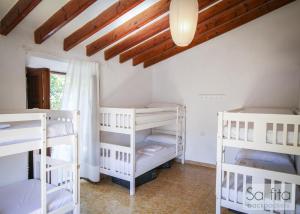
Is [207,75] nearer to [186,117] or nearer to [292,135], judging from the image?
[186,117]

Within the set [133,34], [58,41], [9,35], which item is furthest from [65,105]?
[133,34]

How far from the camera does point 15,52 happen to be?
235 centimetres

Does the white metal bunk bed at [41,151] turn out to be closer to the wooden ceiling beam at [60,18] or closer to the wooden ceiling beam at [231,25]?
the wooden ceiling beam at [60,18]

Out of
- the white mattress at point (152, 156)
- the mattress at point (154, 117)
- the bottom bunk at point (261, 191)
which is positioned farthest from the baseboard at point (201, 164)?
the bottom bunk at point (261, 191)

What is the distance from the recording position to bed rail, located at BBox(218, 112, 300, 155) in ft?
5.99

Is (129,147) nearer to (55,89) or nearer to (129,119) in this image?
(129,119)

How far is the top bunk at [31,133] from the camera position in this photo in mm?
1501

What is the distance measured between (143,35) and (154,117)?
4.29 ft

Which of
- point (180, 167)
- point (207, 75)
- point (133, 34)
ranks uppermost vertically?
point (133, 34)

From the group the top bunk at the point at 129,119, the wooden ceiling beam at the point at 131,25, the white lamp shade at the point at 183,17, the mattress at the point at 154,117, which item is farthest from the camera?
the mattress at the point at 154,117

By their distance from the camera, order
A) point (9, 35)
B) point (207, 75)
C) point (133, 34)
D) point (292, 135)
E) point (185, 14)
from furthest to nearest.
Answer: point (207, 75)
point (133, 34)
point (9, 35)
point (292, 135)
point (185, 14)

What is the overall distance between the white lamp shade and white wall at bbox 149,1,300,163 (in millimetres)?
2346

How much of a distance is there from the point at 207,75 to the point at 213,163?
1776 mm

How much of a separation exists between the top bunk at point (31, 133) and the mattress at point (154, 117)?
1.05m
